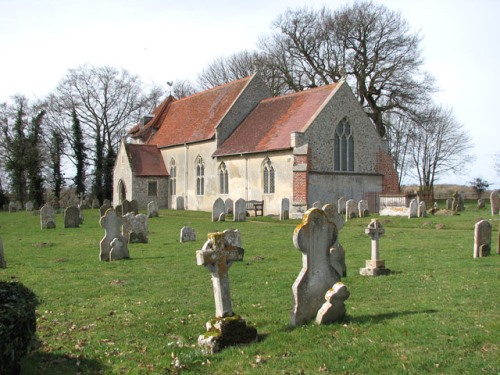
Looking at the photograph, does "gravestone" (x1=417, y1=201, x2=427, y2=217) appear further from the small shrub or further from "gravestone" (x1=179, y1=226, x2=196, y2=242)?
the small shrub

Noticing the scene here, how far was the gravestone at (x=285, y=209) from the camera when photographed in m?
27.4

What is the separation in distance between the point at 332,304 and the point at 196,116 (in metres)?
34.9

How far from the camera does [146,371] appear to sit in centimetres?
558

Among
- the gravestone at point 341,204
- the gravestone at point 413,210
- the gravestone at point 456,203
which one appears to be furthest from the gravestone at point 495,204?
the gravestone at point 341,204

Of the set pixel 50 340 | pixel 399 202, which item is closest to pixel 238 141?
pixel 399 202

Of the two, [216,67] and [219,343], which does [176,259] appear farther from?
[216,67]

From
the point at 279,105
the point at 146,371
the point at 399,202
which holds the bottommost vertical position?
the point at 146,371

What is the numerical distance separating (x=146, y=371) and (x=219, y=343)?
0.95 meters

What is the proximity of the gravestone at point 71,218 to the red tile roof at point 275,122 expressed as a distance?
38.7 feet

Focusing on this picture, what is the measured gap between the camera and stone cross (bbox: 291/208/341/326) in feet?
22.5

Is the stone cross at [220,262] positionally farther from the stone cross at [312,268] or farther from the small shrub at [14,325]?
the small shrub at [14,325]

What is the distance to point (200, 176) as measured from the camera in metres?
37.5

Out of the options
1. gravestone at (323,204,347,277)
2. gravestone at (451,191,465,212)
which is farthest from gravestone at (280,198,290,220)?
gravestone at (323,204,347,277)

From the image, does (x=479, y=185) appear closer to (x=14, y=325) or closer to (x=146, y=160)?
(x=146, y=160)
